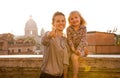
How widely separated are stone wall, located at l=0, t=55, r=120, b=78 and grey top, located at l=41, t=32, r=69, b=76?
0.77 m

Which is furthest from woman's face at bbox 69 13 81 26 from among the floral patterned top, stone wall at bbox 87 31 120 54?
stone wall at bbox 87 31 120 54

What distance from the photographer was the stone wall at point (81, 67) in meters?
4.40

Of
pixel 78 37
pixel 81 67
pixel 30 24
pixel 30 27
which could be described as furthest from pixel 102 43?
pixel 30 27

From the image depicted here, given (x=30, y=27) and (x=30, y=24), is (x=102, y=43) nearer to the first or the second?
(x=30, y=24)

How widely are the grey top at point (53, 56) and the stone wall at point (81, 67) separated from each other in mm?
766

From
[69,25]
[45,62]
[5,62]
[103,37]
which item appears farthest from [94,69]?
[103,37]

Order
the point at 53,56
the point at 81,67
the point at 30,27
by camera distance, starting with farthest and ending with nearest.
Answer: the point at 30,27
the point at 81,67
the point at 53,56

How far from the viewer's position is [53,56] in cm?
362

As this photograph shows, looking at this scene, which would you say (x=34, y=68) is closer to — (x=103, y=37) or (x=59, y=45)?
(x=59, y=45)

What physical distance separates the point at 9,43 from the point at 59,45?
61.9 m

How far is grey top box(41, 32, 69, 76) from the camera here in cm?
359

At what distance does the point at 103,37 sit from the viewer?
11078 mm

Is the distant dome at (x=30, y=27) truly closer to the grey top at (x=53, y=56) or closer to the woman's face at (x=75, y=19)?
the woman's face at (x=75, y=19)

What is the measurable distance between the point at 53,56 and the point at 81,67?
38.7 inches
